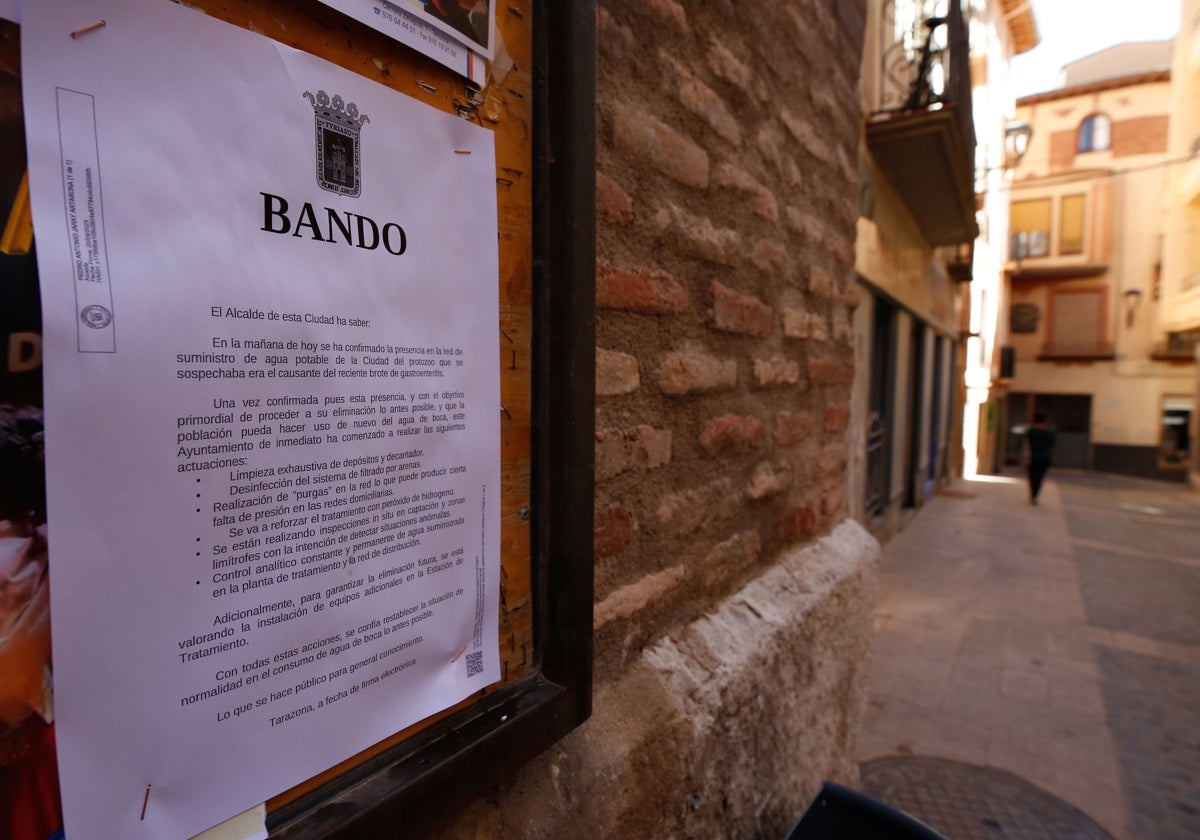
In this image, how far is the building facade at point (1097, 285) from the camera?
19469 millimetres

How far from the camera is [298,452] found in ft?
2.08


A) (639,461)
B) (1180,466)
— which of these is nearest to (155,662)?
(639,461)

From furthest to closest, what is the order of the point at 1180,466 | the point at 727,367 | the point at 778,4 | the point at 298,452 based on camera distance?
the point at 1180,466 → the point at 778,4 → the point at 727,367 → the point at 298,452

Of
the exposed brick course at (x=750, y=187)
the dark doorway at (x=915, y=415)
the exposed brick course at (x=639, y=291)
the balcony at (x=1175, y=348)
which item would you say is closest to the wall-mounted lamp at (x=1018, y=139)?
the dark doorway at (x=915, y=415)

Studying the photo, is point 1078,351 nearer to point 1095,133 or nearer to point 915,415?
point 1095,133

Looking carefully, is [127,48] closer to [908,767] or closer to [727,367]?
[727,367]

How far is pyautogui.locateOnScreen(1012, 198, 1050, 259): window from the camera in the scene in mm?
20969

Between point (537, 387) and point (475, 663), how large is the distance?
39 centimetres

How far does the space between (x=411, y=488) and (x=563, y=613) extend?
1.15 ft

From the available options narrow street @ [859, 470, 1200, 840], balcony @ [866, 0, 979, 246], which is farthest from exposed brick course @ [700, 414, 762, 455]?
balcony @ [866, 0, 979, 246]

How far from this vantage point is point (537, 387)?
94 cm

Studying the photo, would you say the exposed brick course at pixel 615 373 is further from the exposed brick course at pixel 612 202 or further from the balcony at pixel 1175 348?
the balcony at pixel 1175 348

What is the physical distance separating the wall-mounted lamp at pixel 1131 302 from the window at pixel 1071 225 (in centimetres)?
188

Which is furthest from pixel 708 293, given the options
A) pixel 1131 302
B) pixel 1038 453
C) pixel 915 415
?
pixel 1131 302
